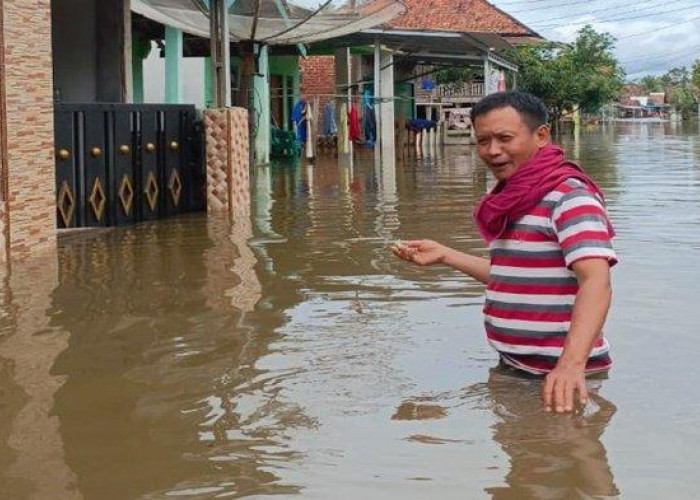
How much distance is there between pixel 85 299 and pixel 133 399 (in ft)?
9.51

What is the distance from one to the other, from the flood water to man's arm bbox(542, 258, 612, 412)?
0.30m

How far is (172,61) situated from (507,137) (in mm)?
17914

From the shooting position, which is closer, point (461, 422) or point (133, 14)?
point (461, 422)

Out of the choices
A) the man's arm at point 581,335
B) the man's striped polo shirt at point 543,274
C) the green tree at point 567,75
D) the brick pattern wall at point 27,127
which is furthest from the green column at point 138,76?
the green tree at point 567,75

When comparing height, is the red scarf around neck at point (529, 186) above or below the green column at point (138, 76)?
below

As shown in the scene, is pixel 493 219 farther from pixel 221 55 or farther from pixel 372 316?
pixel 221 55

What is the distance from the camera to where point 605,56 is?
218ft

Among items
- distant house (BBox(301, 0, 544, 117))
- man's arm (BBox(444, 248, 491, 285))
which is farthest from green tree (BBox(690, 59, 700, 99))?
man's arm (BBox(444, 248, 491, 285))

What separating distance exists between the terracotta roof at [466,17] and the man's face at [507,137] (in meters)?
39.0

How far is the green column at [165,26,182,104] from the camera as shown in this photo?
2153 cm

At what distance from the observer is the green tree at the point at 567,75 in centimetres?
5819

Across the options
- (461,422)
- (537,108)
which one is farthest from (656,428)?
(537,108)

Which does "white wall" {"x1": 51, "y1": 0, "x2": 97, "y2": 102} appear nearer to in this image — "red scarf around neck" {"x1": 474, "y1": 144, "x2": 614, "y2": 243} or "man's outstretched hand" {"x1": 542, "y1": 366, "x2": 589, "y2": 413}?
"red scarf around neck" {"x1": 474, "y1": 144, "x2": 614, "y2": 243}

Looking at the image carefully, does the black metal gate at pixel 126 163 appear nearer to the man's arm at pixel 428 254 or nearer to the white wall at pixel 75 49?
the white wall at pixel 75 49
